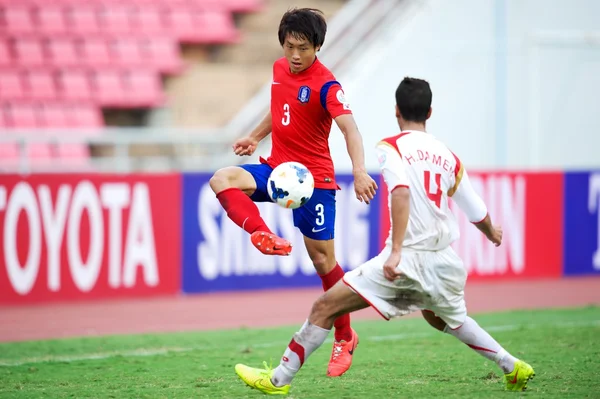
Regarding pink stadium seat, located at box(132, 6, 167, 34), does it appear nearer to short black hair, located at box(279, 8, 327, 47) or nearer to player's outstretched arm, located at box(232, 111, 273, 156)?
player's outstretched arm, located at box(232, 111, 273, 156)

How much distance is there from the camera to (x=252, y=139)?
725 cm

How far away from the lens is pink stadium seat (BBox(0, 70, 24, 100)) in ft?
50.5

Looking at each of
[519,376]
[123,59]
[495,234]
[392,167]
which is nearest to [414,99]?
[392,167]

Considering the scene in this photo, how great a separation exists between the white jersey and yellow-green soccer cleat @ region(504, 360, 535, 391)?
869 millimetres

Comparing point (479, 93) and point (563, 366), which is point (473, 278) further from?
point (563, 366)

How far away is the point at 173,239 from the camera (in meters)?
11.7

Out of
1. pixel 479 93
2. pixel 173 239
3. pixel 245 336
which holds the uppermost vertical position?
pixel 479 93

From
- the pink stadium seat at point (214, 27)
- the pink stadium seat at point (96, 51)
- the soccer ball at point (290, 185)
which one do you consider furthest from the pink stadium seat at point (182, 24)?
the soccer ball at point (290, 185)

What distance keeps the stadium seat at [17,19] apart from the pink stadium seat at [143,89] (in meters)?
1.74

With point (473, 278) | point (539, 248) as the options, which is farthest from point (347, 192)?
point (539, 248)

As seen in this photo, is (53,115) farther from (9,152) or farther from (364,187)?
(364,187)

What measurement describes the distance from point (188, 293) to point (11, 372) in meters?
4.69

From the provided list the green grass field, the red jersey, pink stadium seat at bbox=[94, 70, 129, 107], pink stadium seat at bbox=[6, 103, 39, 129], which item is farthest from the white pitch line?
pink stadium seat at bbox=[94, 70, 129, 107]

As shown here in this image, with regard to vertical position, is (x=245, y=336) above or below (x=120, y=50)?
below
